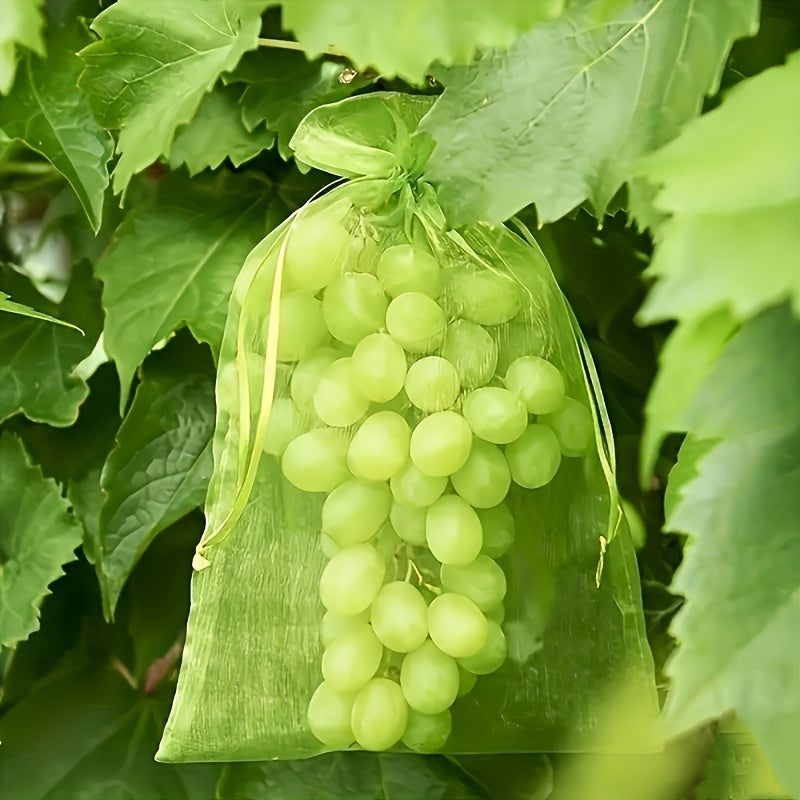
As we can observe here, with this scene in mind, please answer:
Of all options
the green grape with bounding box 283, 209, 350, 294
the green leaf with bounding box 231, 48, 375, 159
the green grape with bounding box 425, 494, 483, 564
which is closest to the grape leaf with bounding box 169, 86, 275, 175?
the green leaf with bounding box 231, 48, 375, 159

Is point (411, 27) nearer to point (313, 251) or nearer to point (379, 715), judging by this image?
point (313, 251)

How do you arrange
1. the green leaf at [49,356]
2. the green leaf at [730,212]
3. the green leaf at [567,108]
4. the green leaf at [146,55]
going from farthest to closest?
the green leaf at [49,356], the green leaf at [146,55], the green leaf at [567,108], the green leaf at [730,212]

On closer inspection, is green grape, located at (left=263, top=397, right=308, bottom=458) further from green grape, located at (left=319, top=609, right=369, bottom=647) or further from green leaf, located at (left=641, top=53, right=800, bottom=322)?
green leaf, located at (left=641, top=53, right=800, bottom=322)

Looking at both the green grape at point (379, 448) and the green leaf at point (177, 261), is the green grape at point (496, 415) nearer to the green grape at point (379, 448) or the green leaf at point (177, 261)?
the green grape at point (379, 448)

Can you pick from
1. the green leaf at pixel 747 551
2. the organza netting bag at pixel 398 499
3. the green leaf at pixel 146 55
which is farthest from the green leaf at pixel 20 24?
the green leaf at pixel 747 551

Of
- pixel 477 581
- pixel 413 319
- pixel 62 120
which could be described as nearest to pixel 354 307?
pixel 413 319

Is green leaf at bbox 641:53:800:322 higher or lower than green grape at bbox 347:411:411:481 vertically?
higher

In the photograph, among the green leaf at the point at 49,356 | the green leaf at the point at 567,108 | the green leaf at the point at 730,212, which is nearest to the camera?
the green leaf at the point at 730,212
